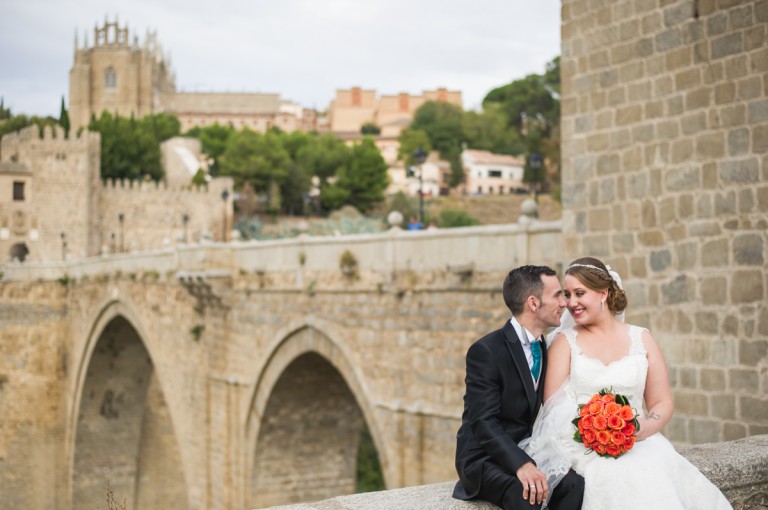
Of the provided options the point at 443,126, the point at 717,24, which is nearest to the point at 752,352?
the point at 717,24

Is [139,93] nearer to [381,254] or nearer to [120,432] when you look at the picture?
[120,432]

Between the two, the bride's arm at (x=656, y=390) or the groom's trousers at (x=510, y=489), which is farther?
the bride's arm at (x=656, y=390)

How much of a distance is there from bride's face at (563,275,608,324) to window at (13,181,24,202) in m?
46.8

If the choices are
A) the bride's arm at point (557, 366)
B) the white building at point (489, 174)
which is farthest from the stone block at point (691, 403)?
the white building at point (489, 174)

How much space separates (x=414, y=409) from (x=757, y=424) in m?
5.15

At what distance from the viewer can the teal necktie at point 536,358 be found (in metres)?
3.58

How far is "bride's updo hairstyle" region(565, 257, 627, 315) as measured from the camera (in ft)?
11.8

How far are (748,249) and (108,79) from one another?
9018 cm

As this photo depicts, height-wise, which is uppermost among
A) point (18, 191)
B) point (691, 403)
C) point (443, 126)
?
point (443, 126)

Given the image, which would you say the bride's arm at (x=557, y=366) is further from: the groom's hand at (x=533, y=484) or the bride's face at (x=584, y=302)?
the groom's hand at (x=533, y=484)

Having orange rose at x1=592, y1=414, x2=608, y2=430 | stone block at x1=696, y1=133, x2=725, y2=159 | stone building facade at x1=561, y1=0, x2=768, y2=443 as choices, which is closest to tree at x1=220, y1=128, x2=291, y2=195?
stone building facade at x1=561, y1=0, x2=768, y2=443

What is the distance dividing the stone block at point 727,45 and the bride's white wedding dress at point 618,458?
3.57 metres

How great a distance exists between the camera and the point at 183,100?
108438 mm

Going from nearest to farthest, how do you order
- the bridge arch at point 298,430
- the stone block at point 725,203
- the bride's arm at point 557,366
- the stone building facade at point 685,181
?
the bride's arm at point 557,366 → the stone building facade at point 685,181 → the stone block at point 725,203 → the bridge arch at point 298,430
